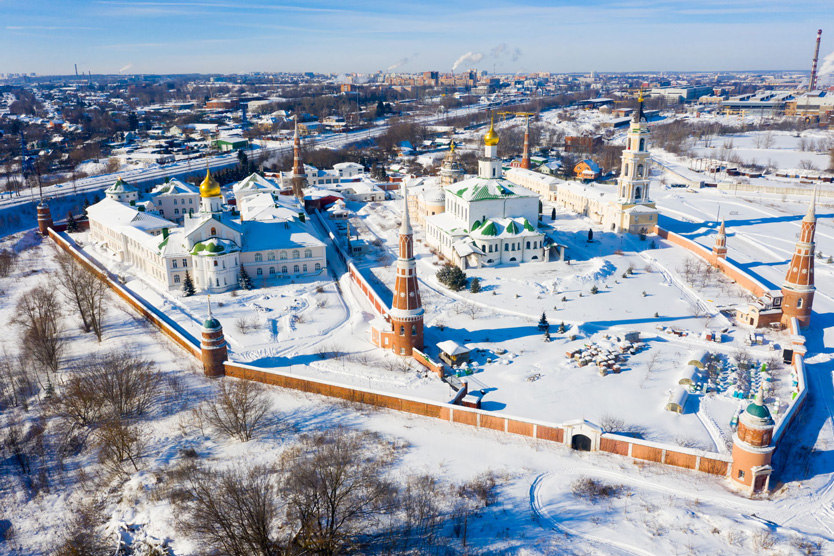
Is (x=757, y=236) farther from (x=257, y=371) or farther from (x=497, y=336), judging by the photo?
(x=257, y=371)

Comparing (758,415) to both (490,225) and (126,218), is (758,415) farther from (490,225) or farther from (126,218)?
(126,218)

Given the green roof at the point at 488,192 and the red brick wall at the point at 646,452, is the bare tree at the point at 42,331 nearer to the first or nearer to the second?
the red brick wall at the point at 646,452

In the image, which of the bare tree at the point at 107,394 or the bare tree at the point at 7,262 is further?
the bare tree at the point at 7,262

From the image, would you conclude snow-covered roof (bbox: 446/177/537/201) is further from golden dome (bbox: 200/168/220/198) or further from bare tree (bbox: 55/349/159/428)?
bare tree (bbox: 55/349/159/428)

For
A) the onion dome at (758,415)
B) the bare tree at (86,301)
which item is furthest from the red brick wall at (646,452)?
the bare tree at (86,301)

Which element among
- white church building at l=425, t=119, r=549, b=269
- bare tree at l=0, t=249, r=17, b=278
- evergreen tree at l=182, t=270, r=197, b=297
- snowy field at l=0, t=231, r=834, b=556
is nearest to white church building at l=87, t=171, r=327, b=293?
evergreen tree at l=182, t=270, r=197, b=297

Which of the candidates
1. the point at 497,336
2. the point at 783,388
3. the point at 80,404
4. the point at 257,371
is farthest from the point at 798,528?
the point at 80,404

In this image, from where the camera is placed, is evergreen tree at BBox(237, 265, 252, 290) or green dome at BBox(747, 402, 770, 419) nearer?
green dome at BBox(747, 402, 770, 419)
